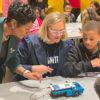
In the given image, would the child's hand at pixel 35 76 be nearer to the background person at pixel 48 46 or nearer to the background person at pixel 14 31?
the background person at pixel 14 31

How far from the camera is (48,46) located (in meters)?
1.36

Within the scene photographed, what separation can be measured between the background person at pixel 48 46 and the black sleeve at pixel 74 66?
0.07 m

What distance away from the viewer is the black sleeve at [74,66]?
1.18 m

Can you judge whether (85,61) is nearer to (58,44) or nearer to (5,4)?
(58,44)

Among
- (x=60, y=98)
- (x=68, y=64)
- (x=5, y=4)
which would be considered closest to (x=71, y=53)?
(x=68, y=64)

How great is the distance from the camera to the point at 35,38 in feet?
4.40

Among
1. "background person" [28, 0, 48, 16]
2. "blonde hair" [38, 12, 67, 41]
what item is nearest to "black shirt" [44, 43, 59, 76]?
"blonde hair" [38, 12, 67, 41]

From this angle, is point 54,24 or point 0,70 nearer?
point 54,24

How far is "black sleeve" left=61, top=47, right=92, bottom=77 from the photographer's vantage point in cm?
118

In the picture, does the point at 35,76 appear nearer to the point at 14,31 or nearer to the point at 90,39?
the point at 14,31

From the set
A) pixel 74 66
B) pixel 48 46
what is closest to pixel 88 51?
pixel 74 66

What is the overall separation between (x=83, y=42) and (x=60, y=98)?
654 millimetres

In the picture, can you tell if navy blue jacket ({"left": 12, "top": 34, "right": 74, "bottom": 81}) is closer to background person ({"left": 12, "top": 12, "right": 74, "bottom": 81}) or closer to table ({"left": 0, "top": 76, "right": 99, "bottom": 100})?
background person ({"left": 12, "top": 12, "right": 74, "bottom": 81})

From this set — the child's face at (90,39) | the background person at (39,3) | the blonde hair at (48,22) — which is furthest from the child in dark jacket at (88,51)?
the background person at (39,3)
